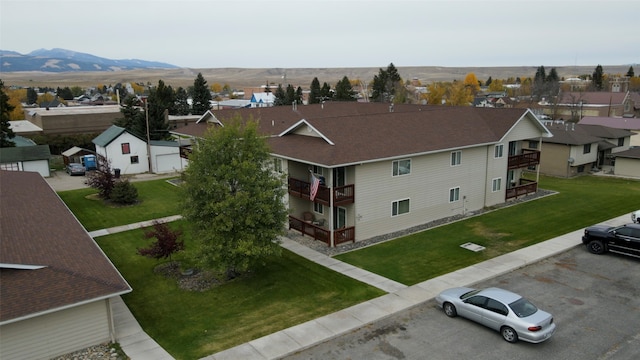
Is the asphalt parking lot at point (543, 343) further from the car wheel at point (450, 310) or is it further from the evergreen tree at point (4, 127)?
the evergreen tree at point (4, 127)

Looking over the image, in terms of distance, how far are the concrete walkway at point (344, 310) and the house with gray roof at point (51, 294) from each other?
1.52 m

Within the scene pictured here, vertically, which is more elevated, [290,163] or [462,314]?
[290,163]

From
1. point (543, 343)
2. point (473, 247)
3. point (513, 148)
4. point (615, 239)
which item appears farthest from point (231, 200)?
point (513, 148)

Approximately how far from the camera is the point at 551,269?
903 inches

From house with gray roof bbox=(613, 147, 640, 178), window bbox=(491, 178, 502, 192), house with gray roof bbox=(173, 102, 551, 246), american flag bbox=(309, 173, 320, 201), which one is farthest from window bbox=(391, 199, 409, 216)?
house with gray roof bbox=(613, 147, 640, 178)

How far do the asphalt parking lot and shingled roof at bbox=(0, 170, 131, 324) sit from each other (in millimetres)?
7631

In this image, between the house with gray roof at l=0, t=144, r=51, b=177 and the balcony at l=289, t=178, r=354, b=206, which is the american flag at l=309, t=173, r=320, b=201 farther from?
the house with gray roof at l=0, t=144, r=51, b=177

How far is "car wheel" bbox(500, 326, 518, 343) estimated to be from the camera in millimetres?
16047

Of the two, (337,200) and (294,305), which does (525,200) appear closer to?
(337,200)

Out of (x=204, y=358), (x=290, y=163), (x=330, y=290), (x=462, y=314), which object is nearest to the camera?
(x=204, y=358)

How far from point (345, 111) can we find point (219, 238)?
3322 centimetres

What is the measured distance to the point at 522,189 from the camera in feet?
121

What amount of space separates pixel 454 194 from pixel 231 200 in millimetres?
17576


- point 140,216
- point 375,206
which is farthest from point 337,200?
point 140,216
